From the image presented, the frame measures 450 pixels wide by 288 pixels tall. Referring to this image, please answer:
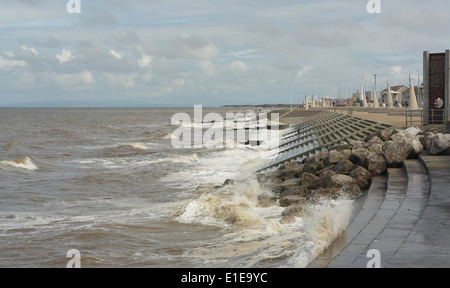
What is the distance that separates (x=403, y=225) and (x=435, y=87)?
14008 mm

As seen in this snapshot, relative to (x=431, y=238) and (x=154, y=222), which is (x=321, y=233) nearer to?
(x=431, y=238)

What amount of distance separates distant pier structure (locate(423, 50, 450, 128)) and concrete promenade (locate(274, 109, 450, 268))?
8.93m

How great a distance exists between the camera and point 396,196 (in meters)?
8.82

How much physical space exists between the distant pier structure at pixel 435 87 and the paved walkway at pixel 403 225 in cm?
895

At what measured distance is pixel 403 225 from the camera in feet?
22.2

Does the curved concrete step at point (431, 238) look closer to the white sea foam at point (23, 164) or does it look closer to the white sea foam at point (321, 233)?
the white sea foam at point (321, 233)

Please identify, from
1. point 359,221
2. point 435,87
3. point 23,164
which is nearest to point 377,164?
point 359,221

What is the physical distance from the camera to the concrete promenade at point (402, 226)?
211 inches

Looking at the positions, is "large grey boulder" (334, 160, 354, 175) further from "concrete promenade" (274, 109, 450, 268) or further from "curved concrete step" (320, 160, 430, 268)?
"concrete promenade" (274, 109, 450, 268)

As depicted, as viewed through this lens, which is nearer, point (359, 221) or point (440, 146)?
point (359, 221)

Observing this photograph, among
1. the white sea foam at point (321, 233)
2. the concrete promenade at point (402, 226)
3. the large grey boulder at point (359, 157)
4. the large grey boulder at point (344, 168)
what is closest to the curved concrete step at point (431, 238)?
the concrete promenade at point (402, 226)

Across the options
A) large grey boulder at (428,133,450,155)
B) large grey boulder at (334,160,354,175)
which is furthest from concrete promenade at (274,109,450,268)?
large grey boulder at (334,160,354,175)

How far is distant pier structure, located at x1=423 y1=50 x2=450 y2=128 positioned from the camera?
1889cm
